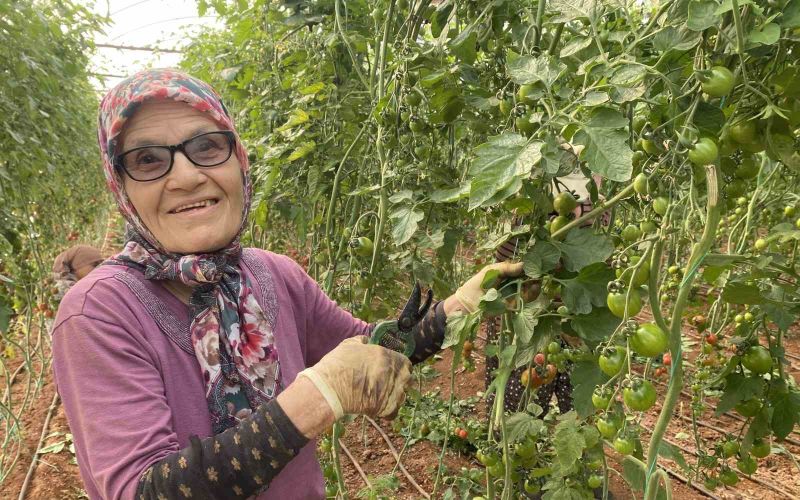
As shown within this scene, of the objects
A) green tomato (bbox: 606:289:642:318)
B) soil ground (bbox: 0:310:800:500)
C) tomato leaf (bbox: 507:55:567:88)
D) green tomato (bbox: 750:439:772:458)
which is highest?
tomato leaf (bbox: 507:55:567:88)

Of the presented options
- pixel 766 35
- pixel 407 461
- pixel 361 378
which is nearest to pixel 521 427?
pixel 361 378

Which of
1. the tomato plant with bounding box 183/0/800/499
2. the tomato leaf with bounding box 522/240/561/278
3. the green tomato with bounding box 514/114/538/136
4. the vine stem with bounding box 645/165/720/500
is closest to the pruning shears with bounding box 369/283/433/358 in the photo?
the tomato plant with bounding box 183/0/800/499

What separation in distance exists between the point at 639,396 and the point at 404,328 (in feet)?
1.88

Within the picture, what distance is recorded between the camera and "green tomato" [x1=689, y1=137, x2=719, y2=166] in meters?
0.67

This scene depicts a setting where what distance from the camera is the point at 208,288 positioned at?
1194 millimetres

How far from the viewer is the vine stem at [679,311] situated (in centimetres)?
72

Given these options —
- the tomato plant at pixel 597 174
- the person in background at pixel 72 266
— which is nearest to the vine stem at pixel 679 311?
the tomato plant at pixel 597 174

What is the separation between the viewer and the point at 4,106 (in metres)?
2.44

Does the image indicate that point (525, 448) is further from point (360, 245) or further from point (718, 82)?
point (718, 82)

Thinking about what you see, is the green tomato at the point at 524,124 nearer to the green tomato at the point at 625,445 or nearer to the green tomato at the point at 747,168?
the green tomato at the point at 747,168

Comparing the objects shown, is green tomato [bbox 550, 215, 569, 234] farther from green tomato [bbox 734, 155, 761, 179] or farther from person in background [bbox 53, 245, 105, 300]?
person in background [bbox 53, 245, 105, 300]

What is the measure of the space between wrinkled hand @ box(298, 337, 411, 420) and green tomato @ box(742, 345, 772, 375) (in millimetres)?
658

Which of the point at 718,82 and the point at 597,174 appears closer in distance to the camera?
the point at 718,82

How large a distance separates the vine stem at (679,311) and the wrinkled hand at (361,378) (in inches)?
18.4
